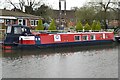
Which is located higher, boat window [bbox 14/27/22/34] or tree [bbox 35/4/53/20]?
tree [bbox 35/4/53/20]

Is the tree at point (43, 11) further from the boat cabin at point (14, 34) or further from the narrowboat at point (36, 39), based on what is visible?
the boat cabin at point (14, 34)

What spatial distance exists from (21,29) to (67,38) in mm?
4394

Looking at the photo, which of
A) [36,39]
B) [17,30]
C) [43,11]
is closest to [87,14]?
[43,11]

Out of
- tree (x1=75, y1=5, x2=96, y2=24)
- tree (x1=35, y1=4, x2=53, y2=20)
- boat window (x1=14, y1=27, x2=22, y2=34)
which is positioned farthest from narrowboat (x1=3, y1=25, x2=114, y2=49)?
tree (x1=35, y1=4, x2=53, y2=20)

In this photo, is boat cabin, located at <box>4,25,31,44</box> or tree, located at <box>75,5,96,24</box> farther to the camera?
tree, located at <box>75,5,96,24</box>

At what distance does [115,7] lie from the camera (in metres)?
55.2

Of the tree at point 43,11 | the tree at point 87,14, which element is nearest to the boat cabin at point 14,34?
the tree at point 87,14

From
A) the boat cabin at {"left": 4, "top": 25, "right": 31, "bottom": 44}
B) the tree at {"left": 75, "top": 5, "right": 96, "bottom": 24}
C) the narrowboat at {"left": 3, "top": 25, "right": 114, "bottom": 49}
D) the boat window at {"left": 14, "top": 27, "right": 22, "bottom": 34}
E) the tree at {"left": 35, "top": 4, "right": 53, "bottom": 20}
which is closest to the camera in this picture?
the narrowboat at {"left": 3, "top": 25, "right": 114, "bottom": 49}

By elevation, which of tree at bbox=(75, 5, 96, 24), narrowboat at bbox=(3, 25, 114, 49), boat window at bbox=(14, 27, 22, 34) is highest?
tree at bbox=(75, 5, 96, 24)

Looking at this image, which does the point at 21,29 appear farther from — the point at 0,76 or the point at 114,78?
the point at 114,78

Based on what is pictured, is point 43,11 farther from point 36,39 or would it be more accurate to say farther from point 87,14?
point 36,39

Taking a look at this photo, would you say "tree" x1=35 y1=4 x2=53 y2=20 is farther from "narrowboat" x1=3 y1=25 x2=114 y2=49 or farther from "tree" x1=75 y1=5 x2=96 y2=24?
"narrowboat" x1=3 y1=25 x2=114 y2=49

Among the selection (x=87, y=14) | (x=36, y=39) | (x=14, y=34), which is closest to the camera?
(x=14, y=34)

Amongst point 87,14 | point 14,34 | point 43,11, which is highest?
point 43,11
